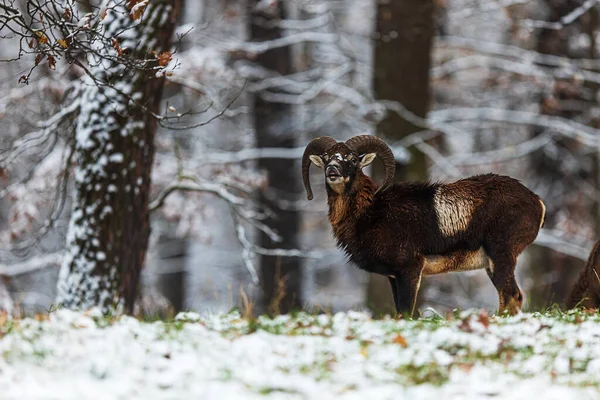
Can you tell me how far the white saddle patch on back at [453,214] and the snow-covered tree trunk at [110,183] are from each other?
3638mm

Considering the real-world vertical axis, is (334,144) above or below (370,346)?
above

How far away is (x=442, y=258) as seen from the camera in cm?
880

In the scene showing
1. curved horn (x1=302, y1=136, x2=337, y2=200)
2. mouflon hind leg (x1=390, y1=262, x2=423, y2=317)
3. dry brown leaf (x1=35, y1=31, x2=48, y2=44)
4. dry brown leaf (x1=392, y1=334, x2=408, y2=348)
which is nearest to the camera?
dry brown leaf (x1=392, y1=334, x2=408, y2=348)

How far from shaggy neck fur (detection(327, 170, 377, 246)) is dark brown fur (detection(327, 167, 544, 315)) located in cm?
2

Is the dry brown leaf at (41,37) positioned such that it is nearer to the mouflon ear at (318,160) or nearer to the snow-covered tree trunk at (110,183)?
the snow-covered tree trunk at (110,183)

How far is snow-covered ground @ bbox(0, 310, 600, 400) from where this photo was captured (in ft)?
16.3

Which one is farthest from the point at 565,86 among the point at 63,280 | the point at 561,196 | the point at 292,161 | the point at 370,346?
the point at 370,346

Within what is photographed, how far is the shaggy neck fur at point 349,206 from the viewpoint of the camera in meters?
A: 8.94

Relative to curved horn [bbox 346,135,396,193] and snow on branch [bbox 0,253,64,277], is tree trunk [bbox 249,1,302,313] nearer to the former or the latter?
snow on branch [bbox 0,253,64,277]

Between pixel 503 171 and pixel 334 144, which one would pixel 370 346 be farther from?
pixel 503 171

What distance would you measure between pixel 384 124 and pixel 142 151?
622cm

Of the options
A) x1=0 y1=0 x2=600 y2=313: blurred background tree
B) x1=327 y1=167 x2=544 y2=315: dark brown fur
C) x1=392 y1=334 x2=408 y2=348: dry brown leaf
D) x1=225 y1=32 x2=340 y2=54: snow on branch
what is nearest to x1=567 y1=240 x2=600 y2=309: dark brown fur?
x1=327 y1=167 x2=544 y2=315: dark brown fur

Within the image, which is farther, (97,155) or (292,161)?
(292,161)

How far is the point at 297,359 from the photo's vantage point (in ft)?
18.4
